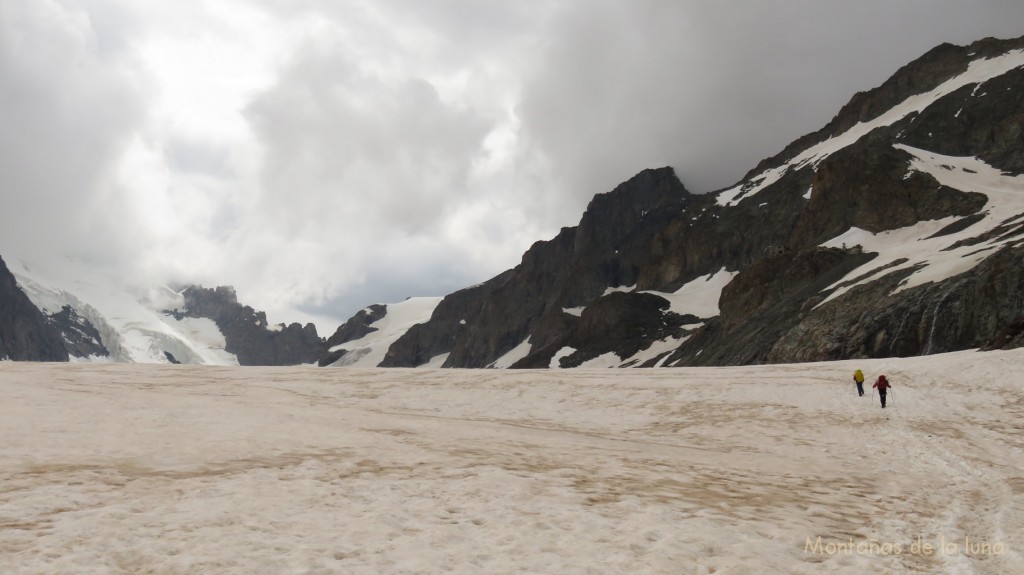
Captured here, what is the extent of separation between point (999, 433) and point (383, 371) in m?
29.0

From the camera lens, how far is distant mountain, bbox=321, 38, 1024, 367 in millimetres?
53469

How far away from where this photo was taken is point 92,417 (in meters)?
16.2

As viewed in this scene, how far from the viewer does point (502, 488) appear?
9914mm

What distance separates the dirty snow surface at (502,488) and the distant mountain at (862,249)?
2648cm

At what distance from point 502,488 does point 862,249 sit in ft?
343

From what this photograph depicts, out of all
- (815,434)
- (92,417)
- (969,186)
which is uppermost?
(969,186)

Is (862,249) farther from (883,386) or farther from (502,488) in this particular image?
(502,488)

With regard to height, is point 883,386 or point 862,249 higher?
point 862,249

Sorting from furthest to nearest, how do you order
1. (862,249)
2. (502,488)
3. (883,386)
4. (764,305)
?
1. (862,249)
2. (764,305)
3. (883,386)
4. (502,488)

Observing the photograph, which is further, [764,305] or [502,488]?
[764,305]

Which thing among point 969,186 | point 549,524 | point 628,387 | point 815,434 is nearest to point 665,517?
point 549,524

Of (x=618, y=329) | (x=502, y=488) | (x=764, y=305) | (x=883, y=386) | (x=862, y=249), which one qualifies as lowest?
(x=502, y=488)

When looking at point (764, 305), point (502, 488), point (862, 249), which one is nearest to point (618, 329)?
point (764, 305)

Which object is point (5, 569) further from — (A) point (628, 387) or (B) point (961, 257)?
(B) point (961, 257)
